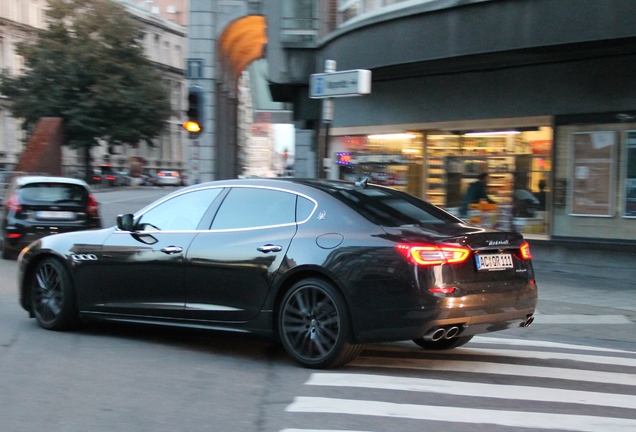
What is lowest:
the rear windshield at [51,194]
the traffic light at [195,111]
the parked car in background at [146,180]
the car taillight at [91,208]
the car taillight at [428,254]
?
the parked car in background at [146,180]

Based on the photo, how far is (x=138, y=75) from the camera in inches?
2117

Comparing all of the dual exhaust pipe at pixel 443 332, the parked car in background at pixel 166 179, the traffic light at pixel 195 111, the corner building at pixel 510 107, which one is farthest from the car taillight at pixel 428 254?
the parked car in background at pixel 166 179

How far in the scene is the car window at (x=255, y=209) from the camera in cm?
696

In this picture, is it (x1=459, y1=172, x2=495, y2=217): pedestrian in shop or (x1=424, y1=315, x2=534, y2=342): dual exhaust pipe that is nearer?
(x1=424, y1=315, x2=534, y2=342): dual exhaust pipe

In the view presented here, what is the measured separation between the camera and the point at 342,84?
37.9ft

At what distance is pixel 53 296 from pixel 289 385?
10.7ft

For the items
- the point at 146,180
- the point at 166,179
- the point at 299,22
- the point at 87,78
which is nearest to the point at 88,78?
the point at 87,78

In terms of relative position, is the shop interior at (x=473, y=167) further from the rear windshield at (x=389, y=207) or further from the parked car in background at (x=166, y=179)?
the parked car in background at (x=166, y=179)

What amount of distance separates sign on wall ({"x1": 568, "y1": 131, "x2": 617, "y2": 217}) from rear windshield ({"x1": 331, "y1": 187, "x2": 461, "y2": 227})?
7.69 metres

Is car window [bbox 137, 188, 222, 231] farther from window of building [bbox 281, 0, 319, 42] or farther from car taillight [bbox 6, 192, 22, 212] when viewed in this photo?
window of building [bbox 281, 0, 319, 42]

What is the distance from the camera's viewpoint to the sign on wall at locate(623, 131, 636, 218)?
13.7m

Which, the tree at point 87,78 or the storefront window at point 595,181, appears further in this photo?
the tree at point 87,78

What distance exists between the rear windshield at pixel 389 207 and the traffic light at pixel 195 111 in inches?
306

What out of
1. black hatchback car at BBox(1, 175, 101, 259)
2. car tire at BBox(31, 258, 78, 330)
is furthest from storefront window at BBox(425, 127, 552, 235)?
car tire at BBox(31, 258, 78, 330)
